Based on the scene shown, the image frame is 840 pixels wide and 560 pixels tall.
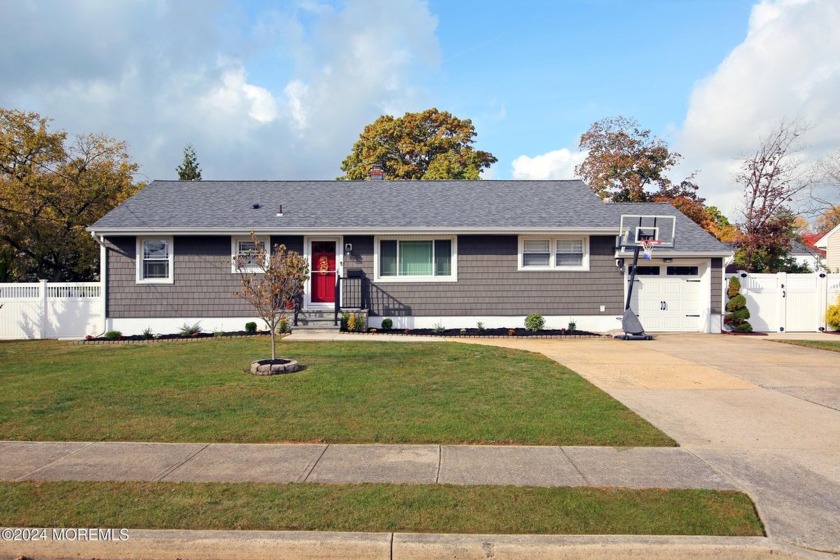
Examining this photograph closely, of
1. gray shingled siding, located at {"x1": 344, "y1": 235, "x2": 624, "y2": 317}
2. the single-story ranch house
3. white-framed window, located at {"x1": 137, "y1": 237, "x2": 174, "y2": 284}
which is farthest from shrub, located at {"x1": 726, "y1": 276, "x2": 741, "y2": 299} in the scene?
white-framed window, located at {"x1": 137, "y1": 237, "x2": 174, "y2": 284}

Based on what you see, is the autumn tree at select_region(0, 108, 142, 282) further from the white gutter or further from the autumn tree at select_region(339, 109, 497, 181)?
the autumn tree at select_region(339, 109, 497, 181)

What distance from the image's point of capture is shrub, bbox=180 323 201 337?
16.0 metres

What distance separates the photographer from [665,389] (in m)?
8.87

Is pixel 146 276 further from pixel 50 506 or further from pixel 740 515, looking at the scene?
pixel 740 515

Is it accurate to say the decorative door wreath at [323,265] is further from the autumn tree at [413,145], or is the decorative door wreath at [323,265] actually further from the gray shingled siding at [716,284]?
the autumn tree at [413,145]

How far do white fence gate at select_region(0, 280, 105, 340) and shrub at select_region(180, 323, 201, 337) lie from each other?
2.70 metres

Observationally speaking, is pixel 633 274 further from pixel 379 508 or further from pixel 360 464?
pixel 379 508

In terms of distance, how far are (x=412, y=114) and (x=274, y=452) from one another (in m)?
31.9

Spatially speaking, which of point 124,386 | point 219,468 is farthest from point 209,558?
point 124,386

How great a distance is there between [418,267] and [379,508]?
12717 millimetres

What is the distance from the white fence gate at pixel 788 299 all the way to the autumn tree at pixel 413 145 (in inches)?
759

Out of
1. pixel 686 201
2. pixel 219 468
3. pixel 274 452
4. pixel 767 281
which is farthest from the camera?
pixel 686 201

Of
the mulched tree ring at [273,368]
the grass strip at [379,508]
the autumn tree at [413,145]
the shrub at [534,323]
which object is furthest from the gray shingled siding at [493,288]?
the autumn tree at [413,145]

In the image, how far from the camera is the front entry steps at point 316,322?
1549 centimetres
